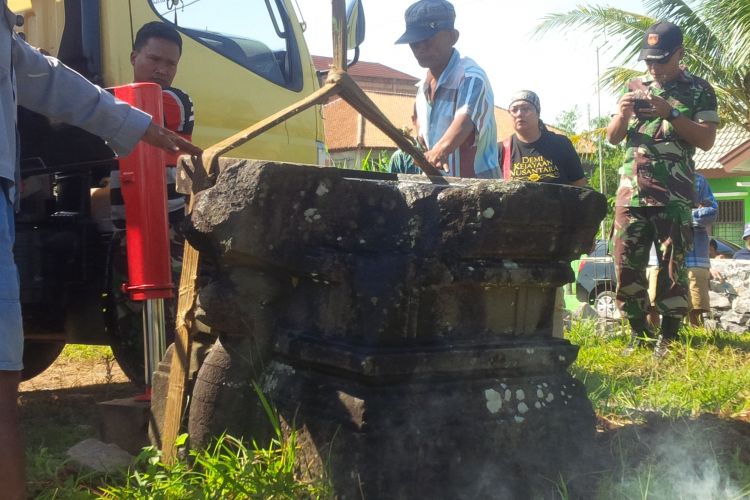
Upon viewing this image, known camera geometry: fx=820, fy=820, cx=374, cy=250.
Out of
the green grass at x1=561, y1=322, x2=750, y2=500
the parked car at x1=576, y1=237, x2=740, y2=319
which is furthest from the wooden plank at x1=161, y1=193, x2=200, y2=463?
the parked car at x1=576, y1=237, x2=740, y2=319

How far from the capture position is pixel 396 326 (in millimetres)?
2160

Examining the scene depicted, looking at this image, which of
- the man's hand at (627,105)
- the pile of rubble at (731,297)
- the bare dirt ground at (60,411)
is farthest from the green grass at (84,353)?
the pile of rubble at (731,297)

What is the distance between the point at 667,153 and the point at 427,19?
5.59 feet

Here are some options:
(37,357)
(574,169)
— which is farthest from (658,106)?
(37,357)

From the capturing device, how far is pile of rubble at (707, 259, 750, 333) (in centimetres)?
791

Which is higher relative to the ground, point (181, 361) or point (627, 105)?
point (627, 105)

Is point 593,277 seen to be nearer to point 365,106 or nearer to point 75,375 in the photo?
point 75,375

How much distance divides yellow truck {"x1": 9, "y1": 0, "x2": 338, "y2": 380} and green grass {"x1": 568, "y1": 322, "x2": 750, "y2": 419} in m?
2.04

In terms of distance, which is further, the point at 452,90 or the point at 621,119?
the point at 621,119

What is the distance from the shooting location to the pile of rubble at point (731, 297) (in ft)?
26.0

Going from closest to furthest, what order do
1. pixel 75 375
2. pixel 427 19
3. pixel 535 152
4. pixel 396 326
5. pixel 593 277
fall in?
pixel 396 326
pixel 427 19
pixel 535 152
pixel 75 375
pixel 593 277

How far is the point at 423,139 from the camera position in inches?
158

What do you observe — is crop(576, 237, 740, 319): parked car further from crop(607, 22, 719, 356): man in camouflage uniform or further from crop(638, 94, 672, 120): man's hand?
crop(638, 94, 672, 120): man's hand

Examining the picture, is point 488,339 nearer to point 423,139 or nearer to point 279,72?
point 423,139
